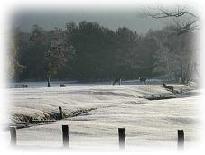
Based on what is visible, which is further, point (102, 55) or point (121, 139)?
point (102, 55)

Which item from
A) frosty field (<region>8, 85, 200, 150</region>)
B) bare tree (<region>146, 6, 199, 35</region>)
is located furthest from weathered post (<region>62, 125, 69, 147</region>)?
bare tree (<region>146, 6, 199, 35</region>)

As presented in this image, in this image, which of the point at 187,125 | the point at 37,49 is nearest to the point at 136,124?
the point at 187,125

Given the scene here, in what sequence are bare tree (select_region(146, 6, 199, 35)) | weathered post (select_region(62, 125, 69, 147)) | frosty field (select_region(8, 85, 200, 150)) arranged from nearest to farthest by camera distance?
weathered post (select_region(62, 125, 69, 147)), frosty field (select_region(8, 85, 200, 150)), bare tree (select_region(146, 6, 199, 35))

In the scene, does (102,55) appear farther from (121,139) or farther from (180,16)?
(121,139)

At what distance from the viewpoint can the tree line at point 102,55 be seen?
8525cm

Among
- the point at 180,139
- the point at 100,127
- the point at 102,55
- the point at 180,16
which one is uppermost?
the point at 102,55

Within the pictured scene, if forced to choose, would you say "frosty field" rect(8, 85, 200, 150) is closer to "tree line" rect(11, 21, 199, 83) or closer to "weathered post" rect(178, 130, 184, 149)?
"weathered post" rect(178, 130, 184, 149)

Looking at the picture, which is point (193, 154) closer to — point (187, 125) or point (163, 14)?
point (163, 14)

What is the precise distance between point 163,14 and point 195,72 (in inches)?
2640

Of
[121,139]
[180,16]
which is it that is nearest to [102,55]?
[180,16]

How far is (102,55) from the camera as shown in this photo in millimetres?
93750

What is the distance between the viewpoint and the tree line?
280 feet

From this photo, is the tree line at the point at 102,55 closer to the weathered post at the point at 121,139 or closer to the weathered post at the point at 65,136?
the weathered post at the point at 65,136

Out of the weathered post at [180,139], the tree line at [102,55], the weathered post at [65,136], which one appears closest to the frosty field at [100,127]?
the weathered post at [65,136]
